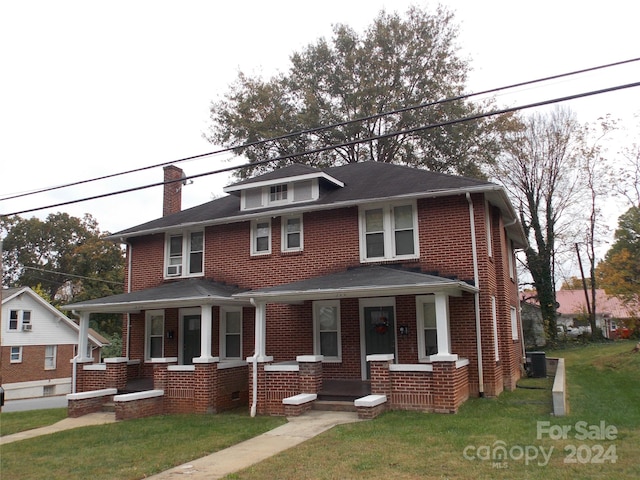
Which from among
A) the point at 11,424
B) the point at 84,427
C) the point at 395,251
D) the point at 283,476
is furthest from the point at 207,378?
the point at 283,476

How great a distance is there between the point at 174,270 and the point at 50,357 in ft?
74.7

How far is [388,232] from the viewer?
47.1 ft

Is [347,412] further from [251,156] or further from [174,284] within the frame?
[251,156]

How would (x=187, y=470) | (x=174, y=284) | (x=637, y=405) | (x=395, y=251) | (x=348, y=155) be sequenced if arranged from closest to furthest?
(x=187, y=470)
(x=637, y=405)
(x=395, y=251)
(x=174, y=284)
(x=348, y=155)

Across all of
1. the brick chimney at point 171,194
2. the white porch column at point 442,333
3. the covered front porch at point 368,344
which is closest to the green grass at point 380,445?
the covered front porch at point 368,344

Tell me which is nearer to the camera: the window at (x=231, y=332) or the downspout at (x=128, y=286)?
the window at (x=231, y=332)

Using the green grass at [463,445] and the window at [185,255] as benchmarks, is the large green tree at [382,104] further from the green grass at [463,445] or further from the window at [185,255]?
the green grass at [463,445]

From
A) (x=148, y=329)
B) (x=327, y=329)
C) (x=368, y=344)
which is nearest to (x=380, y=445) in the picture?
(x=368, y=344)

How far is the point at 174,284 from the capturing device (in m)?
16.7

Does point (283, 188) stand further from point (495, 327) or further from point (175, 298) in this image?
point (495, 327)

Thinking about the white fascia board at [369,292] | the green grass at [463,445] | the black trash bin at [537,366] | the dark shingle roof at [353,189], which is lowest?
the green grass at [463,445]

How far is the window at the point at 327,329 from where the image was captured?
14516 mm

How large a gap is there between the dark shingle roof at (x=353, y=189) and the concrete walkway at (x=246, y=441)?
5.94 meters

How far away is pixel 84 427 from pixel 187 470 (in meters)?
5.51
